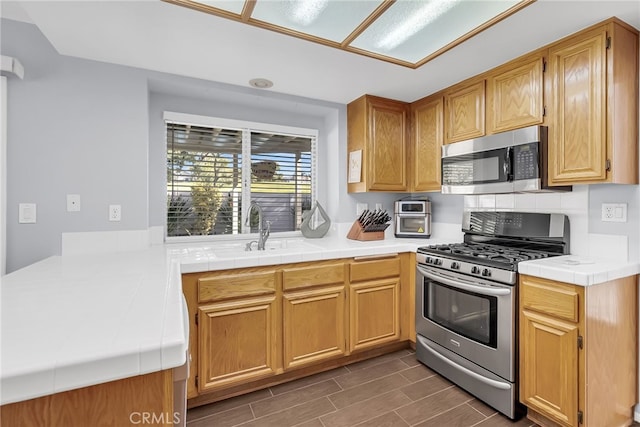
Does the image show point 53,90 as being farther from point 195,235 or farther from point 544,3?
point 544,3

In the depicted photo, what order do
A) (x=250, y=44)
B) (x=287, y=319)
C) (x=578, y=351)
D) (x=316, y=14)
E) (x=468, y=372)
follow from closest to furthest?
(x=578, y=351) → (x=316, y=14) → (x=250, y=44) → (x=468, y=372) → (x=287, y=319)

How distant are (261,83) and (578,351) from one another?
2.63 metres

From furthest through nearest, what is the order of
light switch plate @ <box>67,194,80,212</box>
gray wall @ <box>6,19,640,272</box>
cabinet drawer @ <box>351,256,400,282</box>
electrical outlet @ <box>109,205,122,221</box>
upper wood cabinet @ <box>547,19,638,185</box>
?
cabinet drawer @ <box>351,256,400,282</box>
electrical outlet @ <box>109,205,122,221</box>
light switch plate @ <box>67,194,80,212</box>
gray wall @ <box>6,19,640,272</box>
upper wood cabinet @ <box>547,19,638,185</box>

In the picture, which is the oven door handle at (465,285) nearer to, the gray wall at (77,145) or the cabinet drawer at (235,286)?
the gray wall at (77,145)

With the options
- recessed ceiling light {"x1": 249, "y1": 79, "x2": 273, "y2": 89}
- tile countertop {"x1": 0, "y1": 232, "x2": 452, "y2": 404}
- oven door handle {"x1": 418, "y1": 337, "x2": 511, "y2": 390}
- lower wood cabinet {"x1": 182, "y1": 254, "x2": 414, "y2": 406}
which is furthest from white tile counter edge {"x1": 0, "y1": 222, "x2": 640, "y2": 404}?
recessed ceiling light {"x1": 249, "y1": 79, "x2": 273, "y2": 89}

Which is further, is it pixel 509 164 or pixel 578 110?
pixel 509 164

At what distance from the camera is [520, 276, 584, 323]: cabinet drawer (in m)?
1.53

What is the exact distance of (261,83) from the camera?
8.04ft

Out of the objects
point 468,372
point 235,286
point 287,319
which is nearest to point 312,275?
point 287,319

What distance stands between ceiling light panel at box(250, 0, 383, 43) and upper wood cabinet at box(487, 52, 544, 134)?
46.5 inches

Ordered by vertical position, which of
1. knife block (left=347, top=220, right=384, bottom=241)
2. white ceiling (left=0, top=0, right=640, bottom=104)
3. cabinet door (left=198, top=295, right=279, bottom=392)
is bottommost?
cabinet door (left=198, top=295, right=279, bottom=392)

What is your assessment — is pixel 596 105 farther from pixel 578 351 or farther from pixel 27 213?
pixel 27 213

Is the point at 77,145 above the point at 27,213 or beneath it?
above

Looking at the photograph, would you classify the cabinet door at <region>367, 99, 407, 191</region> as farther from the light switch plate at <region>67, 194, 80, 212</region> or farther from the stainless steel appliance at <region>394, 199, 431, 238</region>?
the light switch plate at <region>67, 194, 80, 212</region>
